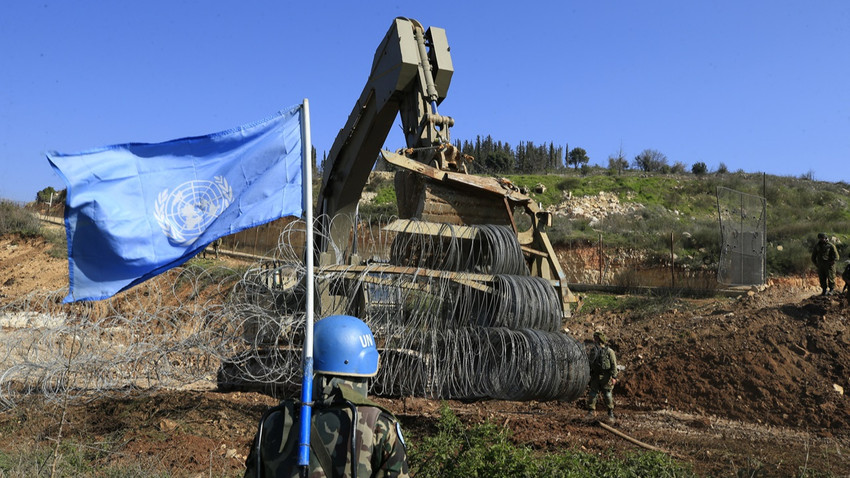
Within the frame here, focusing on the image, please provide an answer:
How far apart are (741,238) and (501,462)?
58.5 ft

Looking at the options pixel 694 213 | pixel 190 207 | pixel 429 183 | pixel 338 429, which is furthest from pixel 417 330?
pixel 694 213

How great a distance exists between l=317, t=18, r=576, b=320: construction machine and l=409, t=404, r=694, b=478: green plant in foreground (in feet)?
9.55

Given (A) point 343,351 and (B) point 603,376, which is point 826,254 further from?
(A) point 343,351

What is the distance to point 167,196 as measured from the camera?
4.60 m

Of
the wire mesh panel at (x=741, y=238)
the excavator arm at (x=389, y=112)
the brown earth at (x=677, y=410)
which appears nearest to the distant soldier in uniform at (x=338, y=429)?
the brown earth at (x=677, y=410)

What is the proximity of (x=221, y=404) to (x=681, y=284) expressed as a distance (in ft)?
57.3

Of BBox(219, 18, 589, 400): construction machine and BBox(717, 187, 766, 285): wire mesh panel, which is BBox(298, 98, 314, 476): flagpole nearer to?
BBox(219, 18, 589, 400): construction machine

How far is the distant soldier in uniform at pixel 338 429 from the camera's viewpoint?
2914 mm

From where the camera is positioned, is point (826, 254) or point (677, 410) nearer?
point (677, 410)

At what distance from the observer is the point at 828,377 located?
40.5ft

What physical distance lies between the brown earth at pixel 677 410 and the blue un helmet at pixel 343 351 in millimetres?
3197

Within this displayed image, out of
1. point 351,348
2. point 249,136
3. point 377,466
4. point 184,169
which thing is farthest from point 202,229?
point 377,466

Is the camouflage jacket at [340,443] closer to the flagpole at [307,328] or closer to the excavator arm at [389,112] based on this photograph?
the flagpole at [307,328]

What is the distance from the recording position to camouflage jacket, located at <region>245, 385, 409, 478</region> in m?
2.91
